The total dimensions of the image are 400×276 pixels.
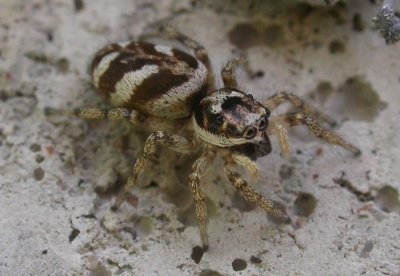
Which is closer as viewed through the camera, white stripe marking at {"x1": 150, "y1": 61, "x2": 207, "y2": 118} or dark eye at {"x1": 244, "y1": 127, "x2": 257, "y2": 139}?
dark eye at {"x1": 244, "y1": 127, "x2": 257, "y2": 139}

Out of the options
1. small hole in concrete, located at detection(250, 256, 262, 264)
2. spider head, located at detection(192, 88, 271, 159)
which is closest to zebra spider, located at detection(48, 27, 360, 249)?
spider head, located at detection(192, 88, 271, 159)

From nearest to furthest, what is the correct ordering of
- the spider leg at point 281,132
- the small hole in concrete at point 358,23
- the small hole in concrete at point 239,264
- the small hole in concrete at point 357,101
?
the small hole in concrete at point 239,264 < the spider leg at point 281,132 < the small hole in concrete at point 357,101 < the small hole in concrete at point 358,23

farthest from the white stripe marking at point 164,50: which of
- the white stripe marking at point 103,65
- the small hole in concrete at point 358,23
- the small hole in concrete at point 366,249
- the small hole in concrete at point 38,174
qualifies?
the small hole in concrete at point 366,249

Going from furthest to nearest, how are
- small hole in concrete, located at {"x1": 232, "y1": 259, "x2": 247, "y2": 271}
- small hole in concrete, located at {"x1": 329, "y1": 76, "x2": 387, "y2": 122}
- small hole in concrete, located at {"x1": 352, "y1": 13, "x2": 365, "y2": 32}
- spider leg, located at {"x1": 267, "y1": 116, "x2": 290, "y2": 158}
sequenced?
small hole in concrete, located at {"x1": 352, "y1": 13, "x2": 365, "y2": 32}, small hole in concrete, located at {"x1": 329, "y1": 76, "x2": 387, "y2": 122}, spider leg, located at {"x1": 267, "y1": 116, "x2": 290, "y2": 158}, small hole in concrete, located at {"x1": 232, "y1": 259, "x2": 247, "y2": 271}

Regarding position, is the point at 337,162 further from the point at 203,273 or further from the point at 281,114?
the point at 203,273

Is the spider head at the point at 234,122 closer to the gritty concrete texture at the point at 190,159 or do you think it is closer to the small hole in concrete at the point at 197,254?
the gritty concrete texture at the point at 190,159

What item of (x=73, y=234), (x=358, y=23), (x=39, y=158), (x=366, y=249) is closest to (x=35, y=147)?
(x=39, y=158)

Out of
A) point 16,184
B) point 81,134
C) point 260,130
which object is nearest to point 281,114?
point 260,130

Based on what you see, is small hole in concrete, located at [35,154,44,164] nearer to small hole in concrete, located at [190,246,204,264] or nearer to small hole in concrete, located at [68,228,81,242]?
small hole in concrete, located at [68,228,81,242]
